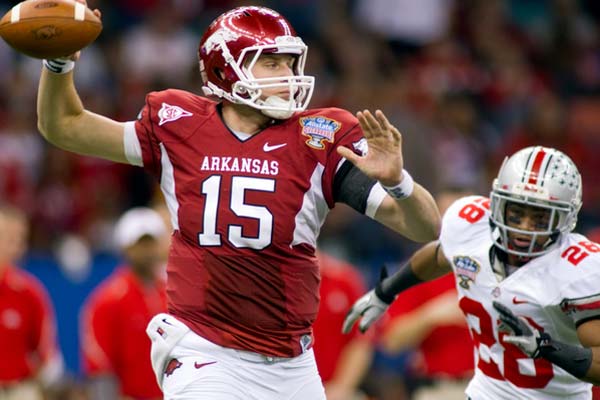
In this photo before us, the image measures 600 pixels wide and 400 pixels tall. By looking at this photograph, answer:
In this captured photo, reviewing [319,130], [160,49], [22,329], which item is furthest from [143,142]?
[160,49]

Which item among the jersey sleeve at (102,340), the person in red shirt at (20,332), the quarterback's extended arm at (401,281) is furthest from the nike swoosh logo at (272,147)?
the person in red shirt at (20,332)

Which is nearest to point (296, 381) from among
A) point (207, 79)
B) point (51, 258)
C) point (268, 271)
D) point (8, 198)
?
point (268, 271)

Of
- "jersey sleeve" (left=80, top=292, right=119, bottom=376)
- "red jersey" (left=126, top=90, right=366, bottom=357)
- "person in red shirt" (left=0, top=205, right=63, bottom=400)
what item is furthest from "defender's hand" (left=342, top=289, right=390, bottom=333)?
"person in red shirt" (left=0, top=205, right=63, bottom=400)

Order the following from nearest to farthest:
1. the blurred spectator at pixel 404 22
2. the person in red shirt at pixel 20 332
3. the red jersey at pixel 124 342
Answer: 1. the red jersey at pixel 124 342
2. the person in red shirt at pixel 20 332
3. the blurred spectator at pixel 404 22

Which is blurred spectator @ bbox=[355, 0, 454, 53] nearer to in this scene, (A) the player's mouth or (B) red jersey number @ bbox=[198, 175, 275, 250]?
(A) the player's mouth

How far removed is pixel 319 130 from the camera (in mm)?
4680

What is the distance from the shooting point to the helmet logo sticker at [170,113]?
479 centimetres

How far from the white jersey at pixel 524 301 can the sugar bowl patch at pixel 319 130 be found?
92 centimetres

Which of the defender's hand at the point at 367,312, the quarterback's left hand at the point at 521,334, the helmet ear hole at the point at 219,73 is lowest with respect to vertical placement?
the defender's hand at the point at 367,312

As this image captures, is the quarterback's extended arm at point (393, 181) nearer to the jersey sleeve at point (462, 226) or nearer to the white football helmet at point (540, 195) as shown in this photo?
the white football helmet at point (540, 195)

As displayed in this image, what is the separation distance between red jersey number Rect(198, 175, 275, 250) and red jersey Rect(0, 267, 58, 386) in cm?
388

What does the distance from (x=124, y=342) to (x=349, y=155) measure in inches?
146

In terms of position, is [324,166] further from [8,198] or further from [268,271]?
[8,198]

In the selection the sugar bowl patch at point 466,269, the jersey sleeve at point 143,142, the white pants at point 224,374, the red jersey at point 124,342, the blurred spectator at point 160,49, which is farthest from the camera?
the blurred spectator at point 160,49
